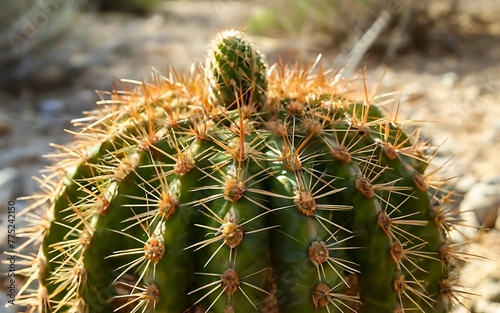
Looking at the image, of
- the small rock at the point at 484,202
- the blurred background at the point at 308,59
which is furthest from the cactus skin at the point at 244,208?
the small rock at the point at 484,202

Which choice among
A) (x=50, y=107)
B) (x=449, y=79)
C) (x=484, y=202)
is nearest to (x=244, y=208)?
(x=484, y=202)

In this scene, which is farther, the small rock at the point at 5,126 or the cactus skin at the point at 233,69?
the small rock at the point at 5,126

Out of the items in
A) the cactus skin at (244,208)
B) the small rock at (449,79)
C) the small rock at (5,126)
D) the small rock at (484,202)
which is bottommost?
the small rock at (484,202)

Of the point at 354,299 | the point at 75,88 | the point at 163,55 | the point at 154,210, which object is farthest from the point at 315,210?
the point at 163,55

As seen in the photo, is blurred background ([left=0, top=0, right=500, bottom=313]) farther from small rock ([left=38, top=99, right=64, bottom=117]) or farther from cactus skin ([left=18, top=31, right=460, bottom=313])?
cactus skin ([left=18, top=31, right=460, bottom=313])

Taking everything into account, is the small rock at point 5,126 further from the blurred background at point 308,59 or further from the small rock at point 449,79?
the small rock at point 449,79

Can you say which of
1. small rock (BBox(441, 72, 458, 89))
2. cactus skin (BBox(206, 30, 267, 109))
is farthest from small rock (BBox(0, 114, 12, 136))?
small rock (BBox(441, 72, 458, 89))

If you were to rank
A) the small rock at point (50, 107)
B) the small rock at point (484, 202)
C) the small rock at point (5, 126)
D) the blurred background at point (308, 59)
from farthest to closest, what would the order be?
1. the small rock at point (50, 107)
2. the small rock at point (5, 126)
3. the blurred background at point (308, 59)
4. the small rock at point (484, 202)
